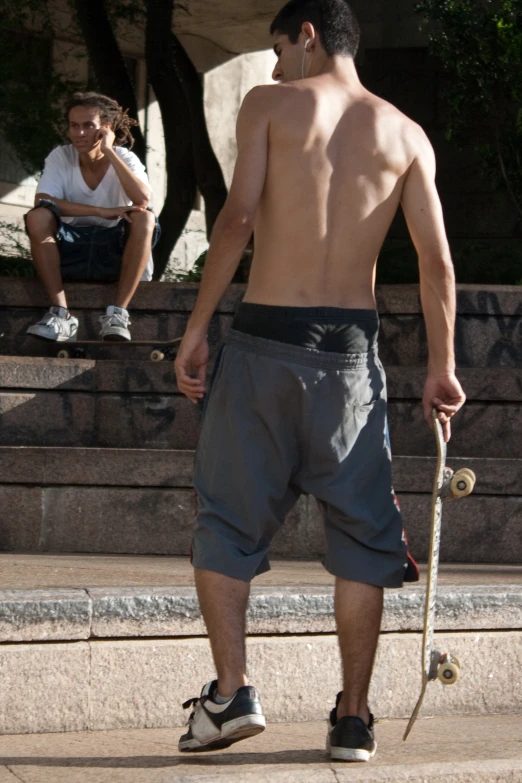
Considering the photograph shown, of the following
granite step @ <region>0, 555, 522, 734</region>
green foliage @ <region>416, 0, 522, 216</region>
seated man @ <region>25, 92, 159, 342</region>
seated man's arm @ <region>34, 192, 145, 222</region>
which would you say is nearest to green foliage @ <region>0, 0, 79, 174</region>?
seated man @ <region>25, 92, 159, 342</region>

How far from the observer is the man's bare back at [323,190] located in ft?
10.5

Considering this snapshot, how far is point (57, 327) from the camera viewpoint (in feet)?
20.4

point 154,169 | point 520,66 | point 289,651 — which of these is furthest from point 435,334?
point 154,169

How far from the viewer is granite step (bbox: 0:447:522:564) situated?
4.84 meters

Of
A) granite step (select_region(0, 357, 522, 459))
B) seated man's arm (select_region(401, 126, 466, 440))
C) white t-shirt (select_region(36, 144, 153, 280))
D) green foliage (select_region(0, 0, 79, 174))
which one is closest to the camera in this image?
seated man's arm (select_region(401, 126, 466, 440))

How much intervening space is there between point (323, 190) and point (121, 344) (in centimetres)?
337

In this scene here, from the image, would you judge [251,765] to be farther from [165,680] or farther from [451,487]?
[451,487]

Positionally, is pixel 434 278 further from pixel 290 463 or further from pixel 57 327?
pixel 57 327

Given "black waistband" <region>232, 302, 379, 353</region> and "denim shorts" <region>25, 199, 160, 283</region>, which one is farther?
"denim shorts" <region>25, 199, 160, 283</region>

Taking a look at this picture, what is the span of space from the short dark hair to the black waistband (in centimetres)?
74

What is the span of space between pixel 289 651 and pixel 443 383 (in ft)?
3.23

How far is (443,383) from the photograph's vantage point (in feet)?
10.8

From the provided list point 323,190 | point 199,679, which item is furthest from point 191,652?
point 323,190

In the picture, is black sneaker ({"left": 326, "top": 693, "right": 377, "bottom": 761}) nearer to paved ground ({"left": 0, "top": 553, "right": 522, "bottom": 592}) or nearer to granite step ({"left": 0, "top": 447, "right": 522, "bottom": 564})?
paved ground ({"left": 0, "top": 553, "right": 522, "bottom": 592})
